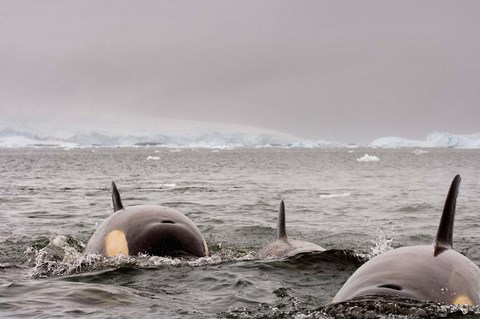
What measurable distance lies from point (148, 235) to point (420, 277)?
13.7ft

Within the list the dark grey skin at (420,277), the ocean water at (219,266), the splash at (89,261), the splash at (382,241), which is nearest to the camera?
the dark grey skin at (420,277)

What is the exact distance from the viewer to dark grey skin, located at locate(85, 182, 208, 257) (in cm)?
912

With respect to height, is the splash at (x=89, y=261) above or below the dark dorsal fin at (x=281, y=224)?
below

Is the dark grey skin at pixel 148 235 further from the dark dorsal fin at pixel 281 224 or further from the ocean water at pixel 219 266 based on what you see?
the dark dorsal fin at pixel 281 224

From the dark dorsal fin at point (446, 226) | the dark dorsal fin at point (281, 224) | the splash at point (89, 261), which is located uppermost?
the dark dorsal fin at point (446, 226)

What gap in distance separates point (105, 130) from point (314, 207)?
517ft

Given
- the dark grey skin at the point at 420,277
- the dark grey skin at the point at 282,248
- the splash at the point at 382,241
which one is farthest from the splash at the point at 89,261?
the dark grey skin at the point at 420,277

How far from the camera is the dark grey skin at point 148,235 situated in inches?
359

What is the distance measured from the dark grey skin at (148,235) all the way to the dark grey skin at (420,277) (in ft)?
11.4

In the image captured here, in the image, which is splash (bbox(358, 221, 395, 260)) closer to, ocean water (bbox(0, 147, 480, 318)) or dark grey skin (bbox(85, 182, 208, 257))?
ocean water (bbox(0, 147, 480, 318))

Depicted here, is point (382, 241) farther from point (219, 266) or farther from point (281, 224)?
point (219, 266)

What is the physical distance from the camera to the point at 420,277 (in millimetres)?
5996

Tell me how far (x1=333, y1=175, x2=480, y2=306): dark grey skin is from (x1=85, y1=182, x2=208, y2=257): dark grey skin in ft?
11.4

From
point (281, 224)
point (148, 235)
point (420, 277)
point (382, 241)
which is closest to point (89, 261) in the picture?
point (148, 235)
